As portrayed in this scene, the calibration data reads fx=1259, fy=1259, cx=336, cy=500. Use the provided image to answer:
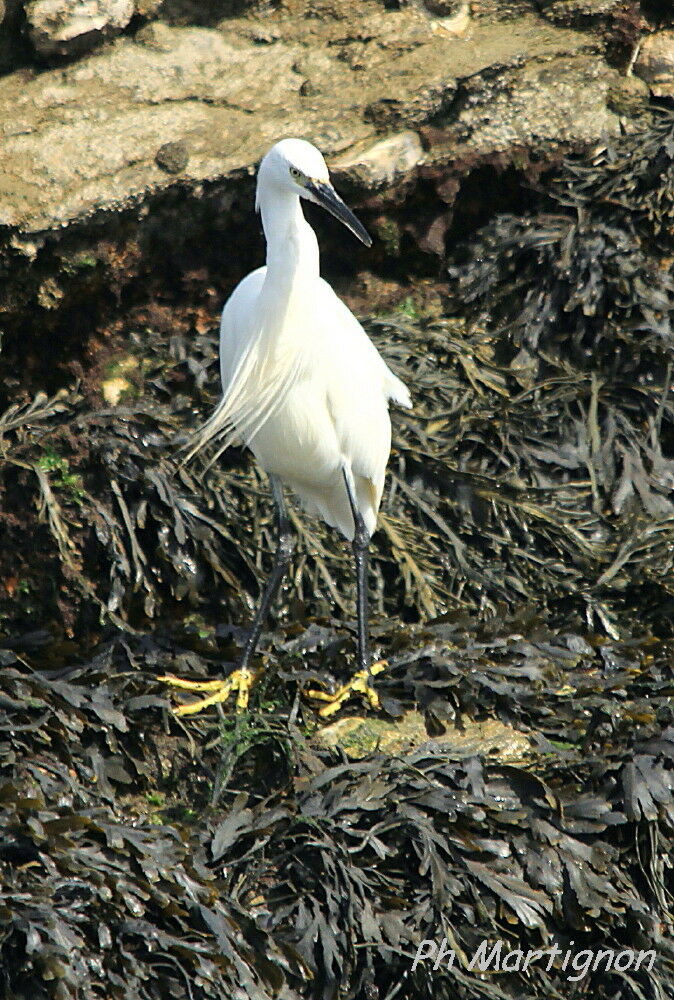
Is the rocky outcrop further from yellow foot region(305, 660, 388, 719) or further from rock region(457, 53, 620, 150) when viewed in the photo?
yellow foot region(305, 660, 388, 719)

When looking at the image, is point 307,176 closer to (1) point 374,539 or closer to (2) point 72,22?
(1) point 374,539

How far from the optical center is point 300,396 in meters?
3.79

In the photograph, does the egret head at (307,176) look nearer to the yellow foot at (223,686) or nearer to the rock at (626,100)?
the yellow foot at (223,686)

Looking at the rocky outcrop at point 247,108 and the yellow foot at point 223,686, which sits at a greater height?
the rocky outcrop at point 247,108

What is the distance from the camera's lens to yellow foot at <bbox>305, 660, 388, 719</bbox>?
3.65 m

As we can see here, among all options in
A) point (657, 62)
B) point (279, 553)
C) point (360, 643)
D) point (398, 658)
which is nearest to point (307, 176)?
point (279, 553)

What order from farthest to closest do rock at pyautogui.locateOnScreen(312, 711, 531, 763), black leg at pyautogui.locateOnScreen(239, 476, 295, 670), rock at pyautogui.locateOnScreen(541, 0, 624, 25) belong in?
1. rock at pyautogui.locateOnScreen(541, 0, 624, 25)
2. black leg at pyautogui.locateOnScreen(239, 476, 295, 670)
3. rock at pyautogui.locateOnScreen(312, 711, 531, 763)

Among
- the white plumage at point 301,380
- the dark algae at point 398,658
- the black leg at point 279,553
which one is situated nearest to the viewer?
the dark algae at point 398,658

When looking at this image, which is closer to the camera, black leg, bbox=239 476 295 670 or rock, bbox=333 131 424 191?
black leg, bbox=239 476 295 670

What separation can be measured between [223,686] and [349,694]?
1.23 feet

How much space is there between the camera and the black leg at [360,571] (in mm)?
3754

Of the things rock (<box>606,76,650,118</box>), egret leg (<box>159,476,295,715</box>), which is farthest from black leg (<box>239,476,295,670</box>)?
rock (<box>606,76,650,118</box>)

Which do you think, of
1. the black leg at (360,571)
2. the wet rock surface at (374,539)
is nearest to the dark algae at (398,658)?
the wet rock surface at (374,539)

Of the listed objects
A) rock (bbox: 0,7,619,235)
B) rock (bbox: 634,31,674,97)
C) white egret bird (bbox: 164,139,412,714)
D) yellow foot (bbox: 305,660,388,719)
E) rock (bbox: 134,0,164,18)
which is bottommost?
yellow foot (bbox: 305,660,388,719)
